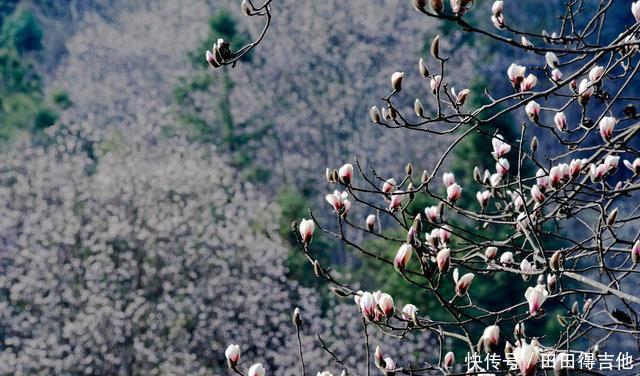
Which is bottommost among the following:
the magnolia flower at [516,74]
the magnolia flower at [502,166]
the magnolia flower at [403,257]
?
the magnolia flower at [403,257]

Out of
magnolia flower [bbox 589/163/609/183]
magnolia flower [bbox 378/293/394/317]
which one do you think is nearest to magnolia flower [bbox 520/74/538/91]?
magnolia flower [bbox 589/163/609/183]

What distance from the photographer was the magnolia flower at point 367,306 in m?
1.86

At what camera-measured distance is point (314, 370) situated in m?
8.30

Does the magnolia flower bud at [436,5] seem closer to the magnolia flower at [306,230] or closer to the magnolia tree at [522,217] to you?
the magnolia tree at [522,217]

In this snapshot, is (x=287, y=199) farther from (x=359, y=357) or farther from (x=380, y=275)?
(x=359, y=357)

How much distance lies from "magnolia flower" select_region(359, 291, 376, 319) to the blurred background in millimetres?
706

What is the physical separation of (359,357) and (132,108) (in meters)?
10.7

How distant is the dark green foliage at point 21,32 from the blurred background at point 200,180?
4cm

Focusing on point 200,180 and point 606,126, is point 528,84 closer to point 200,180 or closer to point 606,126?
point 606,126

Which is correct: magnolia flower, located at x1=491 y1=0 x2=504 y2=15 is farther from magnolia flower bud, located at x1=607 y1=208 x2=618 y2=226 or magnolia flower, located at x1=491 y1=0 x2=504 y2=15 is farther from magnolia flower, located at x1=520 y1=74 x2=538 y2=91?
magnolia flower bud, located at x1=607 y1=208 x2=618 y2=226

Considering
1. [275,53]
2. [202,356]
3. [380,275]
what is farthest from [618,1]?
[202,356]

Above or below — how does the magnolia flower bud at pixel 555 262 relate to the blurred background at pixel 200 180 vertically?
below

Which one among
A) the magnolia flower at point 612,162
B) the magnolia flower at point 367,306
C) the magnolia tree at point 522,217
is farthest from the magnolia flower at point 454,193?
the magnolia flower at point 367,306

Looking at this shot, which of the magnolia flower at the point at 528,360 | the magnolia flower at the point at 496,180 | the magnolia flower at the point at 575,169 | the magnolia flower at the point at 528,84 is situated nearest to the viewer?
the magnolia flower at the point at 528,360
